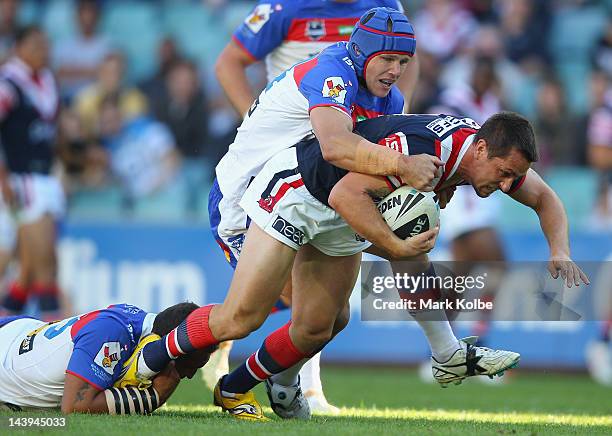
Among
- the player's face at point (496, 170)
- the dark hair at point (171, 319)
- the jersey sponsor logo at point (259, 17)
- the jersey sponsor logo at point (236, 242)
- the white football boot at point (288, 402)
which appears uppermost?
the jersey sponsor logo at point (259, 17)

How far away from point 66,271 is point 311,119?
6602 mm

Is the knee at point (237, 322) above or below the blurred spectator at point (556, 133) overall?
above

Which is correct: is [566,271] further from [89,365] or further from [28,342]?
[28,342]

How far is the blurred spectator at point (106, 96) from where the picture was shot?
45.1 ft

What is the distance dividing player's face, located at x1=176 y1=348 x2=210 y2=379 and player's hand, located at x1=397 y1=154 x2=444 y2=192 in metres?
1.45

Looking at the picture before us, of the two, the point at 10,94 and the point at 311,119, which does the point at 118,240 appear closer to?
the point at 10,94

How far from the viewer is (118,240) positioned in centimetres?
1184

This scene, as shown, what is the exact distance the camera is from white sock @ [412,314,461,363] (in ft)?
21.0

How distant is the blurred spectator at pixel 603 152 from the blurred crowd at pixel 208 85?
0.01 meters

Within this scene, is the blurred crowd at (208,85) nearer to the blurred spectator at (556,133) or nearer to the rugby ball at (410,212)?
the blurred spectator at (556,133)

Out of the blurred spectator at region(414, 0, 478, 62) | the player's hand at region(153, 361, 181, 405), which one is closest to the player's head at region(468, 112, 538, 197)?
the player's hand at region(153, 361, 181, 405)

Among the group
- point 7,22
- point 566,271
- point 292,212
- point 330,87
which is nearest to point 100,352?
point 292,212

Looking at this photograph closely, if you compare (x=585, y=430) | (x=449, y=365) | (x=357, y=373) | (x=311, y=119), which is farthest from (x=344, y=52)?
(x=357, y=373)

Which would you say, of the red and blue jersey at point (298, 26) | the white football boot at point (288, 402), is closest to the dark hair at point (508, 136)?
the white football boot at point (288, 402)
